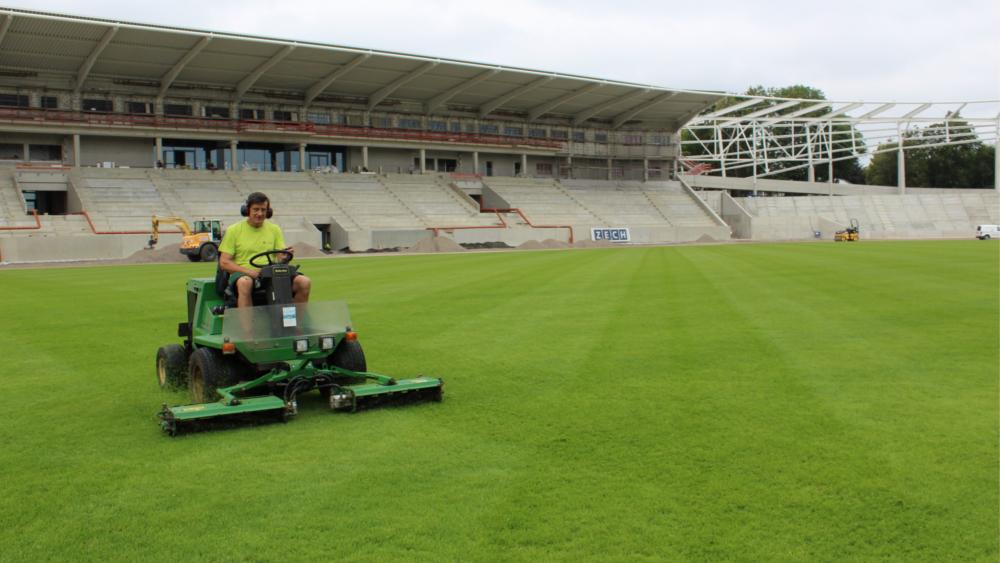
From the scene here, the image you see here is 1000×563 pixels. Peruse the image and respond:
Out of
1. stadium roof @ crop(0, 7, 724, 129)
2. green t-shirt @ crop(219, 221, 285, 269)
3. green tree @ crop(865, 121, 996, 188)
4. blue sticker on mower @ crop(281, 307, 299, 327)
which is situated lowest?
blue sticker on mower @ crop(281, 307, 299, 327)

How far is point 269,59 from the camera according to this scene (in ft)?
139

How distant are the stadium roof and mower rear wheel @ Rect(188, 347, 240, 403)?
3720 cm

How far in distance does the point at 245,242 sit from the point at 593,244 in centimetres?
4230

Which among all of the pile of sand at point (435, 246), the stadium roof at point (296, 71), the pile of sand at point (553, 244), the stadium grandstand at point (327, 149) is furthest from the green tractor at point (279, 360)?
the pile of sand at point (553, 244)

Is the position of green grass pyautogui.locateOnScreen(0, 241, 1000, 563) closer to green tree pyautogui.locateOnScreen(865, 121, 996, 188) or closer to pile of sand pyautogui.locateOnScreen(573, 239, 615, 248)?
pile of sand pyautogui.locateOnScreen(573, 239, 615, 248)

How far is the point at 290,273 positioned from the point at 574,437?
2.94 meters

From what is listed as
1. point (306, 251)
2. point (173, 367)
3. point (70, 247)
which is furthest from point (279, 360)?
point (70, 247)

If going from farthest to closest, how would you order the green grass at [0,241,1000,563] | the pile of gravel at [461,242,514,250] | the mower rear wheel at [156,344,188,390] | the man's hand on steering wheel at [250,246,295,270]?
the pile of gravel at [461,242,514,250], the mower rear wheel at [156,344,188,390], the man's hand on steering wheel at [250,246,295,270], the green grass at [0,241,1000,563]

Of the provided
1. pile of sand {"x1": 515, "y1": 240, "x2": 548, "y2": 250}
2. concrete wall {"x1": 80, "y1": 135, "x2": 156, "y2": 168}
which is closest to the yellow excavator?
concrete wall {"x1": 80, "y1": 135, "x2": 156, "y2": 168}

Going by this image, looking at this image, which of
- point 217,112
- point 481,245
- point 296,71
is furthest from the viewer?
point 217,112

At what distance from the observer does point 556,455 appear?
437 centimetres

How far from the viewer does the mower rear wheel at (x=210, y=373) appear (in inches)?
221

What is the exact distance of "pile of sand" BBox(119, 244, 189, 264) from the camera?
3288 centimetres

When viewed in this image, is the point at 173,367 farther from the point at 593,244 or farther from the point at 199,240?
the point at 593,244
